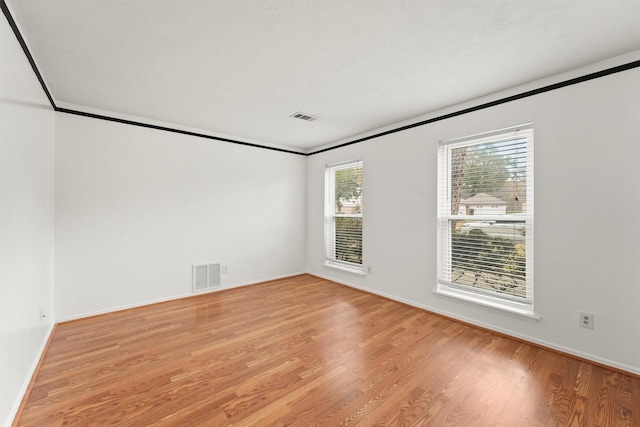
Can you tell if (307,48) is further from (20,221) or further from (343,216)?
(343,216)

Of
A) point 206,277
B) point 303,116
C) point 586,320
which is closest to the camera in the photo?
point 586,320

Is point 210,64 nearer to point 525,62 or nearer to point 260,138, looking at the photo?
point 260,138

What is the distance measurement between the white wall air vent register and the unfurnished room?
1.4 inches

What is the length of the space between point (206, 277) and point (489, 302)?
12.2ft

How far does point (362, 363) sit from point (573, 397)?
56.1 inches

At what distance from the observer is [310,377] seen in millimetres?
2061

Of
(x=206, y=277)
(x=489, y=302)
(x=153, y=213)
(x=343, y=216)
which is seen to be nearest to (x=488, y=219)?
(x=489, y=302)

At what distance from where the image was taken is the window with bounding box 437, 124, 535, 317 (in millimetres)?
2699

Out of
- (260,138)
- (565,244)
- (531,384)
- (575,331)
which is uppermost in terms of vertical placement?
(260,138)

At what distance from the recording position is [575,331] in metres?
2.37

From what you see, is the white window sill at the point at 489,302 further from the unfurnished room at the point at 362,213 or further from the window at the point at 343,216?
the window at the point at 343,216

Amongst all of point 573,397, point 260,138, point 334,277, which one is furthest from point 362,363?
point 260,138

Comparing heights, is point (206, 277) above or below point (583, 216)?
below

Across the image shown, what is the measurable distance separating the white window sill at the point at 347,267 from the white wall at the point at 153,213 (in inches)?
34.7
